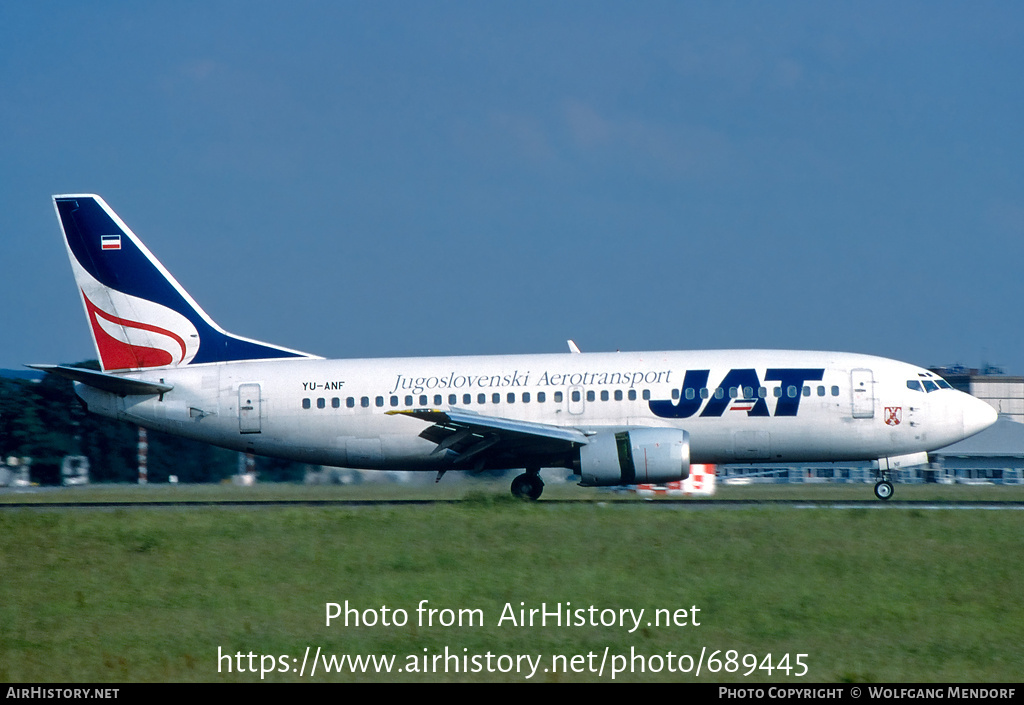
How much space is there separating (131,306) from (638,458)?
1381 centimetres

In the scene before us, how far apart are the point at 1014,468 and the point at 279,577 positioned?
53.3m

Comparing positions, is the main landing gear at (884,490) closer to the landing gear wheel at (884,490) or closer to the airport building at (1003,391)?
the landing gear wheel at (884,490)

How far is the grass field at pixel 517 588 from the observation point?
11484mm

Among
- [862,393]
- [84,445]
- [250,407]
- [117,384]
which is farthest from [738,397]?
[84,445]

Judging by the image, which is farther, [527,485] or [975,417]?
[527,485]

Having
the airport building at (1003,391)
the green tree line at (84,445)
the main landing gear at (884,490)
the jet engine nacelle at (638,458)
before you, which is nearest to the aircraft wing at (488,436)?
the jet engine nacelle at (638,458)

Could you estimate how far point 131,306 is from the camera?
1137 inches

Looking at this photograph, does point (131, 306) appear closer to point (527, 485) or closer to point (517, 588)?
point (527, 485)

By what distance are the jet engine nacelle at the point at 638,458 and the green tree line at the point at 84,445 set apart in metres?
23.2

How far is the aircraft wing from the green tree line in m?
20.5

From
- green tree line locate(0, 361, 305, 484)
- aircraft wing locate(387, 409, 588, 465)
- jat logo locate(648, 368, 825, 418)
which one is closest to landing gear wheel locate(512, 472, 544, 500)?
aircraft wing locate(387, 409, 588, 465)

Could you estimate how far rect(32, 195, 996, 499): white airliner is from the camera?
26.4 m

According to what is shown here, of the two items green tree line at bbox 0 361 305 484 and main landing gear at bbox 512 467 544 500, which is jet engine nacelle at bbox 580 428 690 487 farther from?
green tree line at bbox 0 361 305 484
